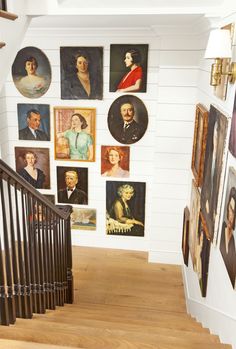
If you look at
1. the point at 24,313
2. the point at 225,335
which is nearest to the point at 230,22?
the point at 225,335

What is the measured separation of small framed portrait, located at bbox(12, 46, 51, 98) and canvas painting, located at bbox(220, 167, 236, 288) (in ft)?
10.3

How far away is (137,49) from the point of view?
4203 millimetres

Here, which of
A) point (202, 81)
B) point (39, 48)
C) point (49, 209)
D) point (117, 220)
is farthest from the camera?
point (117, 220)

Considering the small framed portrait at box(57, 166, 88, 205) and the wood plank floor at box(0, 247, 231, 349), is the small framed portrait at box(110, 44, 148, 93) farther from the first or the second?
the wood plank floor at box(0, 247, 231, 349)

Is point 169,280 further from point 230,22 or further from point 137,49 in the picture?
point 230,22

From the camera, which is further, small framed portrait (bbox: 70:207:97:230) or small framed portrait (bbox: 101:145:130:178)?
small framed portrait (bbox: 70:207:97:230)

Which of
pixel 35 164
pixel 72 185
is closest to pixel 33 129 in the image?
pixel 35 164

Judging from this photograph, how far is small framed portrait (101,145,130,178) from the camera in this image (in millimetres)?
4629

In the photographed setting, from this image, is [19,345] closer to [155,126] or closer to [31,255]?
[31,255]

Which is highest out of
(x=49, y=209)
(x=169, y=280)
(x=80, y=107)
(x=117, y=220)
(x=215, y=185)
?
(x=80, y=107)

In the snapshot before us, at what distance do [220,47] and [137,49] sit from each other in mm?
2361

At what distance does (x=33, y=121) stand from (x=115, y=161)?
1.23 metres

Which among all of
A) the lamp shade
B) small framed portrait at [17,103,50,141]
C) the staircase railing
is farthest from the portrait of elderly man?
the lamp shade

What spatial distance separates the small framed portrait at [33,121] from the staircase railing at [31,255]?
1.93 meters
